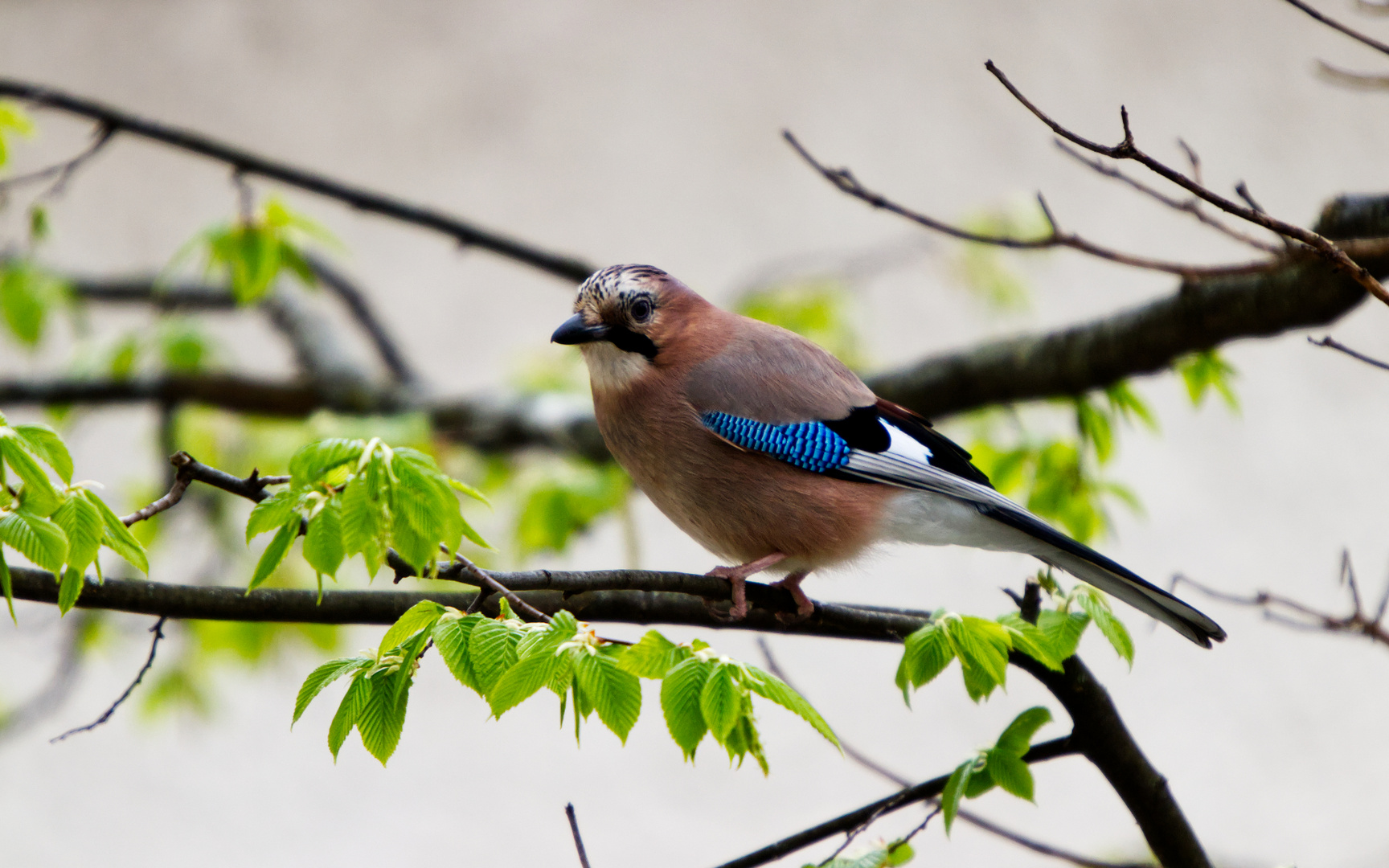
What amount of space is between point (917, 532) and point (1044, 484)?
0.40 m

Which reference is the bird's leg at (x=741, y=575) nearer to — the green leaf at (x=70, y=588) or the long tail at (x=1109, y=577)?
the long tail at (x=1109, y=577)

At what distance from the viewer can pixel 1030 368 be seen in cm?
155

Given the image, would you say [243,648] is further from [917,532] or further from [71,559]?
[71,559]

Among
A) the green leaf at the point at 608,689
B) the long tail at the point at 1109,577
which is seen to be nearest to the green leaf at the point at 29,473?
the green leaf at the point at 608,689

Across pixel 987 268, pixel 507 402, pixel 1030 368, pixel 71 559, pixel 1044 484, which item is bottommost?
pixel 71 559

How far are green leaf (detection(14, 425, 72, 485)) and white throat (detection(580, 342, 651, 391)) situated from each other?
642 mm

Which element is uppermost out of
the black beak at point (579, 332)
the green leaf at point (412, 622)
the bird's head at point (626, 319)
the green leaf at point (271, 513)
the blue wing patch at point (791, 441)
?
the bird's head at point (626, 319)

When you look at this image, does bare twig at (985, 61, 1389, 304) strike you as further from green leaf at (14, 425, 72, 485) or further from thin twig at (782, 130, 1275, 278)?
green leaf at (14, 425, 72, 485)

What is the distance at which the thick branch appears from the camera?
1616 mm

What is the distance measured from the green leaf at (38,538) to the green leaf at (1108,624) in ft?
2.40

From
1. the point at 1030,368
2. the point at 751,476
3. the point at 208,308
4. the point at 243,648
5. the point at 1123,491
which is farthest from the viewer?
the point at 208,308

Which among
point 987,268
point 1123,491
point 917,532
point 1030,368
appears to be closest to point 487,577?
point 917,532

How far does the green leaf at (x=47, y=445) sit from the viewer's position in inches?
27.2

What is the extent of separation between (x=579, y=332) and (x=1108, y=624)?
23.9 inches
